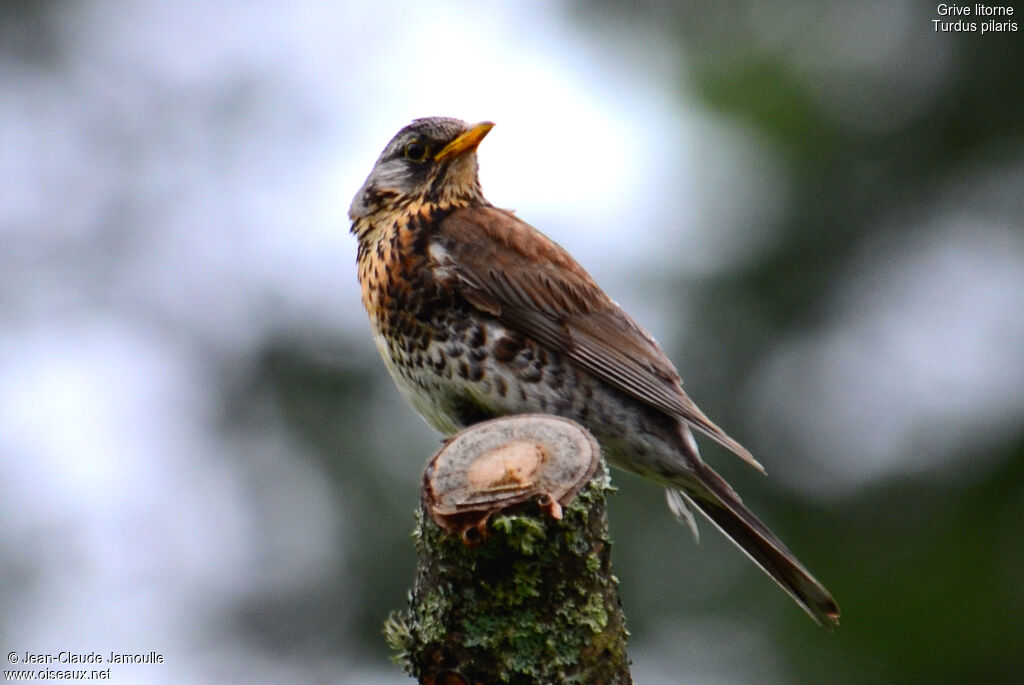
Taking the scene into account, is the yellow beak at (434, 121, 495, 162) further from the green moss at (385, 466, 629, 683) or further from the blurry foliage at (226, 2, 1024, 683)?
the green moss at (385, 466, 629, 683)

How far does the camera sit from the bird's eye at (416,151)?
5.48m

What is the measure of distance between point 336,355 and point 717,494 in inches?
142

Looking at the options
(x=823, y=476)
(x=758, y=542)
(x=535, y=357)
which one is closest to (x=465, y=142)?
(x=535, y=357)

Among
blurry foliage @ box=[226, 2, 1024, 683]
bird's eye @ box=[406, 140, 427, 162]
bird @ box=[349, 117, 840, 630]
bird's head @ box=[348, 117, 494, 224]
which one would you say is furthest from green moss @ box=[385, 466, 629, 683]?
blurry foliage @ box=[226, 2, 1024, 683]

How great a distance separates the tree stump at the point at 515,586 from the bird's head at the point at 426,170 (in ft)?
7.92

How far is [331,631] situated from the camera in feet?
24.4

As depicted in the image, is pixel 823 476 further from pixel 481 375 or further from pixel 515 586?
pixel 515 586

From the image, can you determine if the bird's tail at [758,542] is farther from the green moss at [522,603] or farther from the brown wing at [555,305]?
the green moss at [522,603]

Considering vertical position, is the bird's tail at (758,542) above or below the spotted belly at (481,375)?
below

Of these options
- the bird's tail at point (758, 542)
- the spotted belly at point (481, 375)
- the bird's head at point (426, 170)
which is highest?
the bird's head at point (426, 170)

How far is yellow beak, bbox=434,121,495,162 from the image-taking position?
5266mm

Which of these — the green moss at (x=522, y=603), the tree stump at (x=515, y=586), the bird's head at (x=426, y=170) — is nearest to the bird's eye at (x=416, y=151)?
the bird's head at (x=426, y=170)

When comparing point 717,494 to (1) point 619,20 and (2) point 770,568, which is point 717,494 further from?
(1) point 619,20

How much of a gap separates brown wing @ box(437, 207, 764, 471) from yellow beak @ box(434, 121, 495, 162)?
12.4 inches
